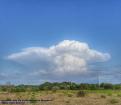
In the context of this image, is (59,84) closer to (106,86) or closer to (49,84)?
(49,84)

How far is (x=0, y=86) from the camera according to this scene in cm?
12706

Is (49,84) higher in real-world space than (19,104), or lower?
higher

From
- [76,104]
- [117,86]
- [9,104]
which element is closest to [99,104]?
[76,104]

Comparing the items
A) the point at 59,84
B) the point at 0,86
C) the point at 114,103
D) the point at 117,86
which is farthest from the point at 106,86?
the point at 114,103

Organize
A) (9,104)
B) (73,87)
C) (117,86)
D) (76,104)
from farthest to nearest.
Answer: (117,86) < (73,87) < (9,104) < (76,104)

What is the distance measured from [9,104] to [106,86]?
7636 cm

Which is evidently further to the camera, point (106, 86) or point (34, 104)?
point (106, 86)

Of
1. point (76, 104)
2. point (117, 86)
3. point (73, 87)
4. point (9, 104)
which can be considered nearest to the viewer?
point (76, 104)

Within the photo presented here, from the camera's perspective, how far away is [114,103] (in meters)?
42.9

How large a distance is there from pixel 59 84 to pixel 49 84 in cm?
328

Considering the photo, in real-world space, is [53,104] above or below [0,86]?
below

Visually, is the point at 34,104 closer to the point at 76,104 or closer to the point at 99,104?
the point at 76,104

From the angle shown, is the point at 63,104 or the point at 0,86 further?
the point at 0,86

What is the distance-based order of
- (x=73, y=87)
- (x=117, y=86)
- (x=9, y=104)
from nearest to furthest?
(x=9, y=104)
(x=73, y=87)
(x=117, y=86)
